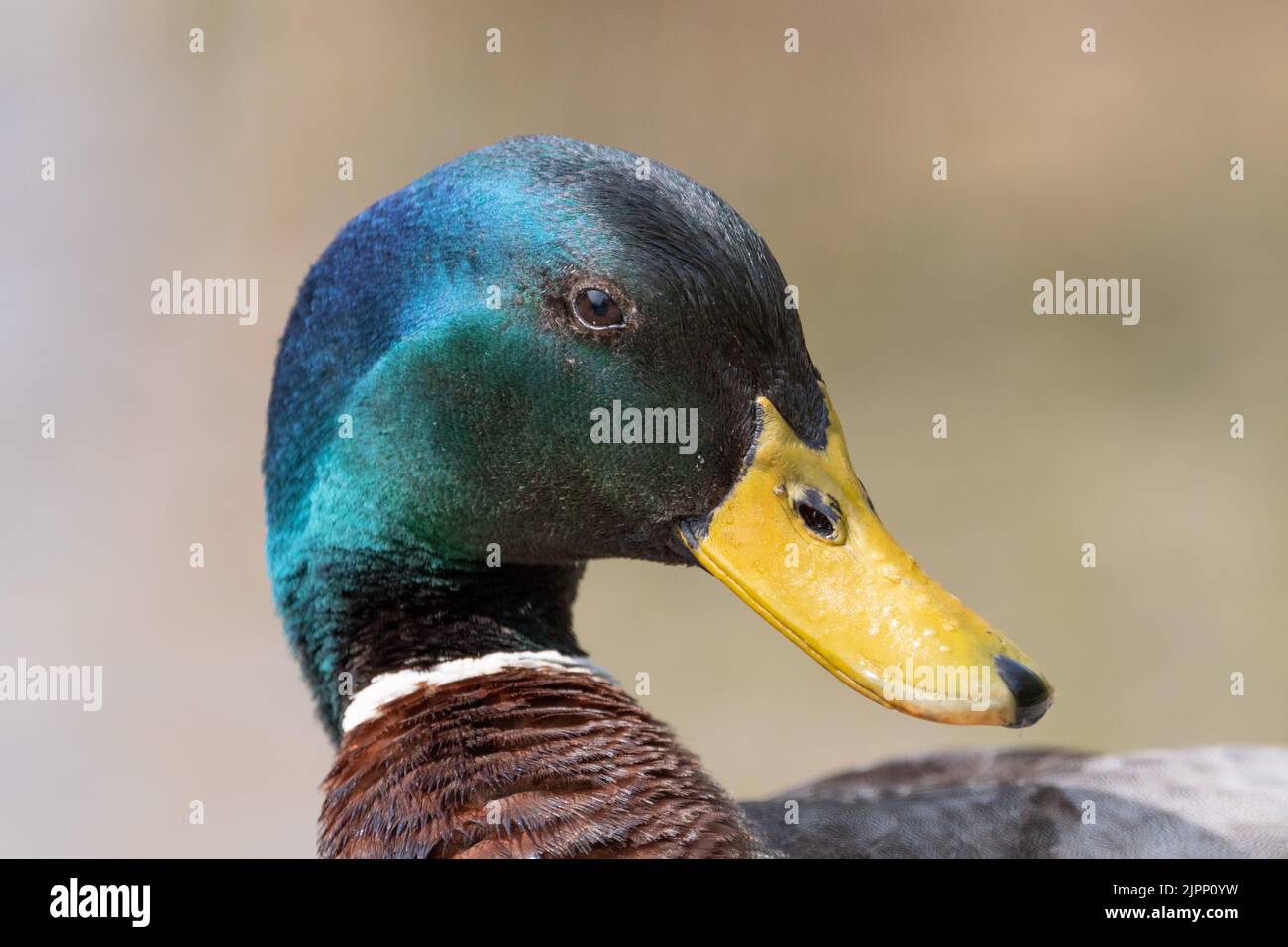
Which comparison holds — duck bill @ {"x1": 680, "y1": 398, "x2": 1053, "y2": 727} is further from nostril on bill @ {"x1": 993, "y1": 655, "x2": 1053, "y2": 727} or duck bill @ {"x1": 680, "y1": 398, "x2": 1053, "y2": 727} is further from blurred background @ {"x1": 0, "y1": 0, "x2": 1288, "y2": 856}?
blurred background @ {"x1": 0, "y1": 0, "x2": 1288, "y2": 856}

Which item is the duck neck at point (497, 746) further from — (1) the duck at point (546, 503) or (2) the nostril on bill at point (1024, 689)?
(2) the nostril on bill at point (1024, 689)

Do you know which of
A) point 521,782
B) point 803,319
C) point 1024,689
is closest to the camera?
point 1024,689

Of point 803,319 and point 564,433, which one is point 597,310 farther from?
point 803,319

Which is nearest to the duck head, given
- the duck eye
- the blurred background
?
the duck eye

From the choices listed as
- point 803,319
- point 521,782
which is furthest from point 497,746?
point 803,319

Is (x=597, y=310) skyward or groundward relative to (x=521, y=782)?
skyward

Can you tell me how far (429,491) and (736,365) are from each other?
37 cm

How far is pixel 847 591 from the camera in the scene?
58.8 inches

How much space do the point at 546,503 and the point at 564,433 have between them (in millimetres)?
86

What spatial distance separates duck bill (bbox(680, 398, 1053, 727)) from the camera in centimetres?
Answer: 140

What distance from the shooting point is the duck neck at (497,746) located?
4.79 ft

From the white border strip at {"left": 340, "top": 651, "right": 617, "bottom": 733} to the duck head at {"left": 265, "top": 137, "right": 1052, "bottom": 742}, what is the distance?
0.8 inches

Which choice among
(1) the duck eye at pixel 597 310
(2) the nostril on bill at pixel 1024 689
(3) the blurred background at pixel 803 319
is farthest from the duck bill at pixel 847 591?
(3) the blurred background at pixel 803 319
